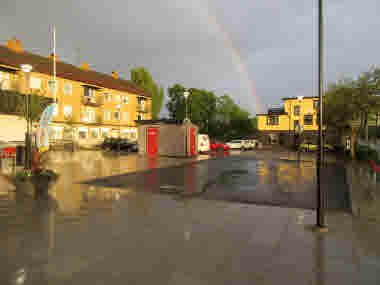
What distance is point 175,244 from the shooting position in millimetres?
4594

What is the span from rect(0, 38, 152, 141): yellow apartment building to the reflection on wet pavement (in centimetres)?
2796

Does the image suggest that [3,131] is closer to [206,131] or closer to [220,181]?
[220,181]

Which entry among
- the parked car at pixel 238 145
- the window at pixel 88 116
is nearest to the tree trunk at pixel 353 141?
the parked car at pixel 238 145

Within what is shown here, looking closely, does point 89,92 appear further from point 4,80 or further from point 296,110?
point 296,110

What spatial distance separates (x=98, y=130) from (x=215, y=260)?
144 feet

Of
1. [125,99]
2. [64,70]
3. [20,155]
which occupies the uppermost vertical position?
[64,70]

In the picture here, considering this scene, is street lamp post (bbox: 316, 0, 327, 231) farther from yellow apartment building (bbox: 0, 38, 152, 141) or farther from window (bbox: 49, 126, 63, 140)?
window (bbox: 49, 126, 63, 140)

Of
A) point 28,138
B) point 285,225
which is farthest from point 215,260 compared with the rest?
point 28,138

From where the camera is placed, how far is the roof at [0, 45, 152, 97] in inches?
1340

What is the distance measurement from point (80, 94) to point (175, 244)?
4158 cm

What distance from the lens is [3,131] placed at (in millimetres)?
29516

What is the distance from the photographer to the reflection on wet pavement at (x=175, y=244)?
3584 millimetres

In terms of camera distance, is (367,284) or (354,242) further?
(354,242)

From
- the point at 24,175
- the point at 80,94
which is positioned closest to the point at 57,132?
the point at 80,94
